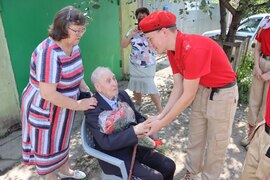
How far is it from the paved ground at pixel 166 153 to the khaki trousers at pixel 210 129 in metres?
0.44

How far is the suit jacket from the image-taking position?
2.04 meters

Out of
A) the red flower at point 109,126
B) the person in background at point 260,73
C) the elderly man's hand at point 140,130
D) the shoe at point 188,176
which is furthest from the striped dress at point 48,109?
the person in background at point 260,73

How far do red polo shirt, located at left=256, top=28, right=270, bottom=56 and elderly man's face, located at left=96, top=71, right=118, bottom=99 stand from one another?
1958 millimetres

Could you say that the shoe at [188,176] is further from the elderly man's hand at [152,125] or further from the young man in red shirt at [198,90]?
the elderly man's hand at [152,125]

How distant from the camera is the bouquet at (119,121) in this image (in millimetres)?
2111

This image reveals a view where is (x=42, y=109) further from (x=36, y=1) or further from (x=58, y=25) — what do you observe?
(x=36, y=1)

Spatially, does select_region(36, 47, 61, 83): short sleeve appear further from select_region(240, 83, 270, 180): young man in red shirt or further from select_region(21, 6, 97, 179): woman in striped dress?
select_region(240, 83, 270, 180): young man in red shirt

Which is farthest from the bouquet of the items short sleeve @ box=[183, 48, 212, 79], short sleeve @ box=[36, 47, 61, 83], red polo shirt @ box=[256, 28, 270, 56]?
red polo shirt @ box=[256, 28, 270, 56]

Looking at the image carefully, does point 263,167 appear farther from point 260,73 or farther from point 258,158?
point 260,73

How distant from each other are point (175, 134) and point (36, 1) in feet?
8.64

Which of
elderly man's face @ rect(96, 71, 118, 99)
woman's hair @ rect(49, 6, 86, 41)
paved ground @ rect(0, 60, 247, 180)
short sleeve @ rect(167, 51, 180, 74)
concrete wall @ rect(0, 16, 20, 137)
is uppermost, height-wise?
woman's hair @ rect(49, 6, 86, 41)

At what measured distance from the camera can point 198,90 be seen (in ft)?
7.70

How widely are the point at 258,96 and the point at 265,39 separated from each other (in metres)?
0.68

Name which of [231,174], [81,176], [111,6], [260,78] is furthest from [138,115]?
[111,6]
